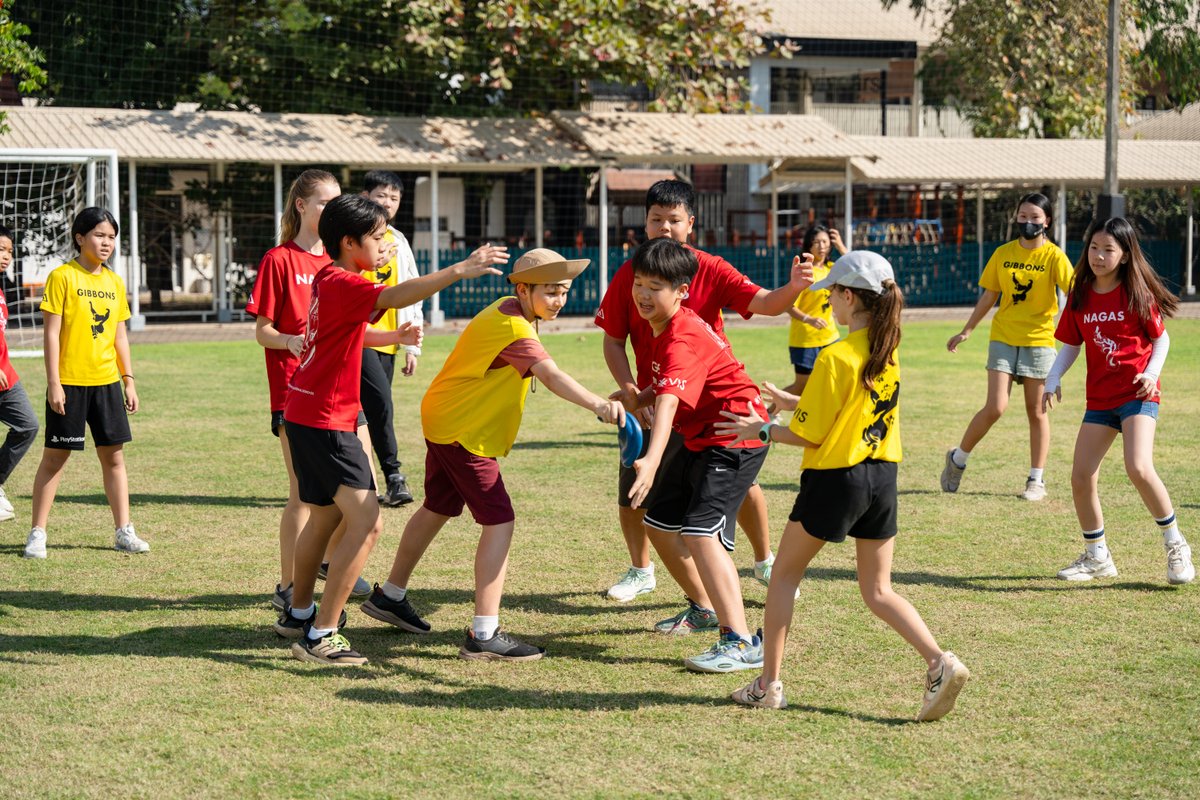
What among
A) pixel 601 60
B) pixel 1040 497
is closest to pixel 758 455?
pixel 1040 497

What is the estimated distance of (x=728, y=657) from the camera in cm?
506

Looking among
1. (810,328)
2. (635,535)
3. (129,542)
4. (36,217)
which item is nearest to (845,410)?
(635,535)

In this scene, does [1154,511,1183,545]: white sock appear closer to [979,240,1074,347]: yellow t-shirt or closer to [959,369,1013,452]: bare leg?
[959,369,1013,452]: bare leg

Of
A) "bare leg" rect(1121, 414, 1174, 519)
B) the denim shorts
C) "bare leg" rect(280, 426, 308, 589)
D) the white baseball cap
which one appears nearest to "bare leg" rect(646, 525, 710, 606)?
the white baseball cap

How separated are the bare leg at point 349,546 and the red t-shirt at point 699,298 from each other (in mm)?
1288

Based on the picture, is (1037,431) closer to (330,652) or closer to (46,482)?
(330,652)

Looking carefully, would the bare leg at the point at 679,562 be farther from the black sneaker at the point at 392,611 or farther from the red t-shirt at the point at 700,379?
the black sneaker at the point at 392,611

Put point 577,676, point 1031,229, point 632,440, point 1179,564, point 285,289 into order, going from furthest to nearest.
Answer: point 1031,229, point 1179,564, point 285,289, point 577,676, point 632,440

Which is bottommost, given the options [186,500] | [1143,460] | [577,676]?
[577,676]

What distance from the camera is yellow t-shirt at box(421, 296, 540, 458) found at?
16.8 ft

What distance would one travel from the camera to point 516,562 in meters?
6.82

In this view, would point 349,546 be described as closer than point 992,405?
Yes

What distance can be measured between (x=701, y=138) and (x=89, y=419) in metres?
19.1

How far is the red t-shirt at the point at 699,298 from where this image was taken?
18.8 ft
